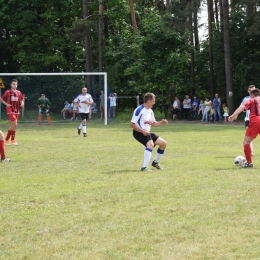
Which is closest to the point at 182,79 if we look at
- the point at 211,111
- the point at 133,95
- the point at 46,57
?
the point at 133,95

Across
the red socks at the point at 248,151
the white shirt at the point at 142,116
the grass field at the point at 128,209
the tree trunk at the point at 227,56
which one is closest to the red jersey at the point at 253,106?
the red socks at the point at 248,151

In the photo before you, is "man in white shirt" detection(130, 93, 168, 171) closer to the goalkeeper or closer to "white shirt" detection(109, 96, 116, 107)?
the goalkeeper

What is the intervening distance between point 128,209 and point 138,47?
37.6 meters

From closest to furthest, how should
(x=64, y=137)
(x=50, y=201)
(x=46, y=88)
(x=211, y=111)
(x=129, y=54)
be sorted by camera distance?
(x=50, y=201) → (x=64, y=137) → (x=46, y=88) → (x=211, y=111) → (x=129, y=54)

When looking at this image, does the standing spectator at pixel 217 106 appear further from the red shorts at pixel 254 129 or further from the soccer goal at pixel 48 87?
the red shorts at pixel 254 129

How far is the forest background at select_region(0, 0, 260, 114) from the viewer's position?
42.8m

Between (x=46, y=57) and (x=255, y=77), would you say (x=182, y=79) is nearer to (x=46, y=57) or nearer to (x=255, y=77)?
(x=255, y=77)

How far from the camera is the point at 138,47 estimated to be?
4638cm

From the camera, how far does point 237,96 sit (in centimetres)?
4550

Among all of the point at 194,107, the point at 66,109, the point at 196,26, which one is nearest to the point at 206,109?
the point at 194,107

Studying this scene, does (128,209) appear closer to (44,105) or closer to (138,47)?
(44,105)

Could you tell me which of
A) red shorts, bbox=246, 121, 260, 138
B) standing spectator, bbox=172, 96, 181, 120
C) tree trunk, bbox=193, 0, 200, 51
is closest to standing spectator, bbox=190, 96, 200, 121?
standing spectator, bbox=172, 96, 181, 120

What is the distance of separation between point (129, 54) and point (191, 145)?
30868 millimetres

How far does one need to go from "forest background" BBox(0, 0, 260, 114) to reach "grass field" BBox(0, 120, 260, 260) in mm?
24214
